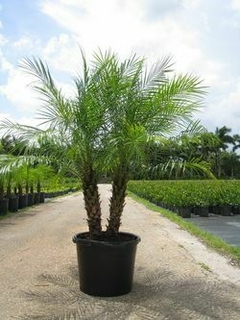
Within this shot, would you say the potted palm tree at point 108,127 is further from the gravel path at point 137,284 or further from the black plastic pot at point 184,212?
the black plastic pot at point 184,212

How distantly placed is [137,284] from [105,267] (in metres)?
0.81

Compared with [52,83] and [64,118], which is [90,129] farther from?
[52,83]

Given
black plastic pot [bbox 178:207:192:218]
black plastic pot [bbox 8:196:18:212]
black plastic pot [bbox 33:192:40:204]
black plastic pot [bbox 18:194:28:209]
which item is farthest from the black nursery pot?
black plastic pot [bbox 33:192:40:204]

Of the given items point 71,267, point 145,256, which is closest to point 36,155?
point 71,267

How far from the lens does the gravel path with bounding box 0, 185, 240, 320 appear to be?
4754 mm

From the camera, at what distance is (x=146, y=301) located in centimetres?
514

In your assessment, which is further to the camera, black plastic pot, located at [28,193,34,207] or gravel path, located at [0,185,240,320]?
black plastic pot, located at [28,193,34,207]

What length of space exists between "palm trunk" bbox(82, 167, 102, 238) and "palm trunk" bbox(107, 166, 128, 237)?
19 centimetres

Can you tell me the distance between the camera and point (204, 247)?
876 centimetres

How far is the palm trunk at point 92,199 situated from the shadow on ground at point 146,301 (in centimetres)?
81

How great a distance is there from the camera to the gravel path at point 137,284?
475 centimetres

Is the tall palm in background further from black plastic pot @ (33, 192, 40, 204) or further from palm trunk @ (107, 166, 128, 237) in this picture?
black plastic pot @ (33, 192, 40, 204)

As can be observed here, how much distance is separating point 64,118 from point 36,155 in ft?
2.57

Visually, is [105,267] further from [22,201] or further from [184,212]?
[22,201]
